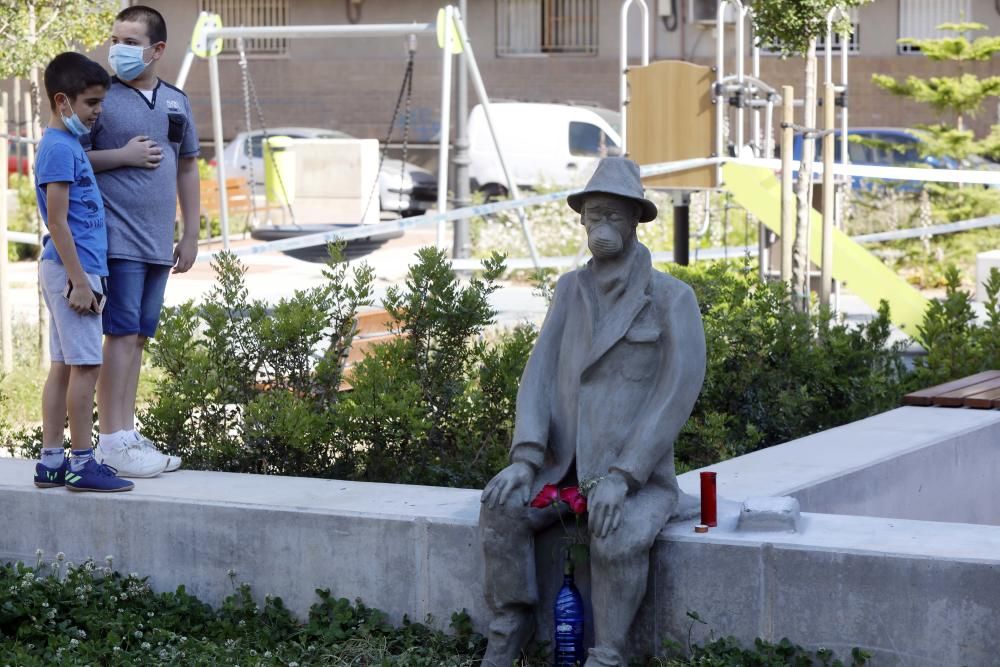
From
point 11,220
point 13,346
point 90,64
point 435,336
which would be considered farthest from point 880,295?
point 11,220

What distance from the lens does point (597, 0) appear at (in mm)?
32500

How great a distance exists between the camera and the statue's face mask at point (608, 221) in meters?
4.37

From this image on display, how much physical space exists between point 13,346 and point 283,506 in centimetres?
625

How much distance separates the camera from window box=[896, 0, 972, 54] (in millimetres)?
29844

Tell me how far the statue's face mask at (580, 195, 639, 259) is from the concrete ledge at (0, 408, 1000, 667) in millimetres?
849

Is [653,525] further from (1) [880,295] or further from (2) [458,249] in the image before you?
(2) [458,249]

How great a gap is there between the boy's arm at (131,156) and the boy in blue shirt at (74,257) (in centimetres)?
14

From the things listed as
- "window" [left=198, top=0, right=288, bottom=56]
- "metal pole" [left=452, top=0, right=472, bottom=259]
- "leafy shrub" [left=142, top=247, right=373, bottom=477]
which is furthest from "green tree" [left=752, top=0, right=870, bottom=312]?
"window" [left=198, top=0, right=288, bottom=56]

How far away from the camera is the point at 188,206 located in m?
5.84

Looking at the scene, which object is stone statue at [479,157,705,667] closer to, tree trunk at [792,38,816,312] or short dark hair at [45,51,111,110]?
short dark hair at [45,51,111,110]

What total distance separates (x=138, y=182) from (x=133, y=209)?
→ 0.10 meters

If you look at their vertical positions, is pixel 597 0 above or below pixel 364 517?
above

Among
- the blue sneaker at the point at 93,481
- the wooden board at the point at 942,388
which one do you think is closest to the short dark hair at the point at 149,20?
the blue sneaker at the point at 93,481

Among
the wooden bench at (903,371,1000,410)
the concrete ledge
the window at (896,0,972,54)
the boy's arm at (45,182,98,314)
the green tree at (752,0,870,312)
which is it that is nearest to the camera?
the concrete ledge
